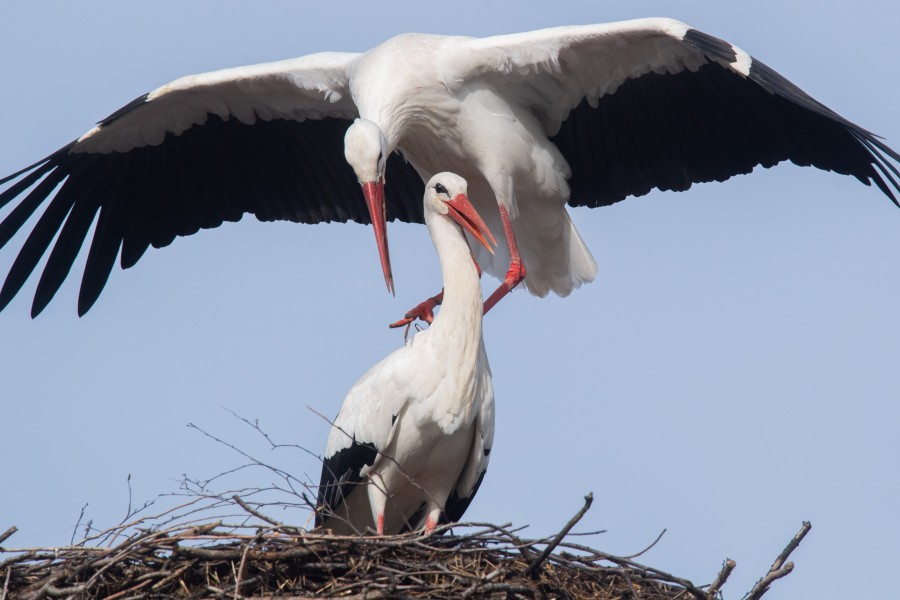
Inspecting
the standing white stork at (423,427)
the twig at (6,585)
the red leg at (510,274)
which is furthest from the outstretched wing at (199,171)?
the twig at (6,585)

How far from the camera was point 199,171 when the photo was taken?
33.4 ft

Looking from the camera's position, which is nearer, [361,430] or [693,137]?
[361,430]

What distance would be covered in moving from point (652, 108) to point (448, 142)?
123 centimetres

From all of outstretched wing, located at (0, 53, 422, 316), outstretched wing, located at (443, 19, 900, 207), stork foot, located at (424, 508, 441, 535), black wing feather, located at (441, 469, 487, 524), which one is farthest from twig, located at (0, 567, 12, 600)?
outstretched wing, located at (443, 19, 900, 207)

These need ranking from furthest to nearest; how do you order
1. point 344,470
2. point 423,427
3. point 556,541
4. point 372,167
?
point 372,167
point 344,470
point 423,427
point 556,541

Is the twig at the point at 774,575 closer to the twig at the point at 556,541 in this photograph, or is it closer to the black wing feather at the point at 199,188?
the twig at the point at 556,541

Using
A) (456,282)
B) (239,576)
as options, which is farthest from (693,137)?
(239,576)

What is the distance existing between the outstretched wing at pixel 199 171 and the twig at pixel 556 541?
152 inches

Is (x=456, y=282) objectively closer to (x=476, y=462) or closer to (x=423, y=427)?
(x=423, y=427)

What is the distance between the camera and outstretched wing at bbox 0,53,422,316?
950cm

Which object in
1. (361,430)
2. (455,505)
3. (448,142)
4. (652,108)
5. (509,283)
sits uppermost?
(652,108)

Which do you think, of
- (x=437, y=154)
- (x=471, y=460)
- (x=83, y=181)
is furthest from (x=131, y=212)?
(x=471, y=460)

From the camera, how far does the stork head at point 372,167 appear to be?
823 cm

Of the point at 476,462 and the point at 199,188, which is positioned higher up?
the point at 199,188
